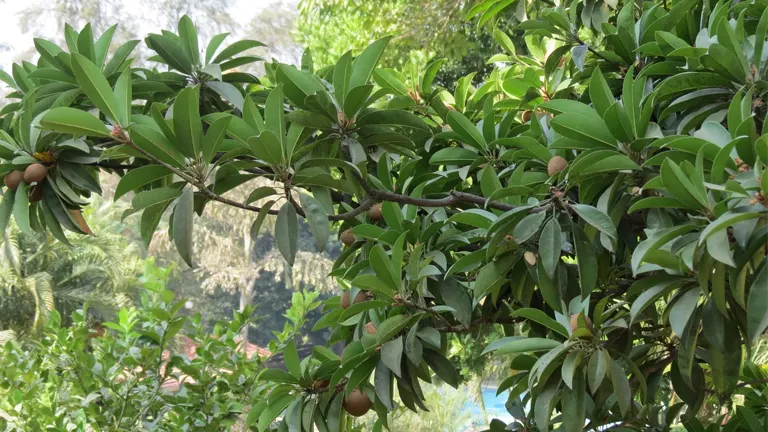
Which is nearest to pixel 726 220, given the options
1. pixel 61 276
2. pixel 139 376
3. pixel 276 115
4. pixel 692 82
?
pixel 692 82

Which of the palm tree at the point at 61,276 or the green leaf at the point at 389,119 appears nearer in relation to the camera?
the green leaf at the point at 389,119

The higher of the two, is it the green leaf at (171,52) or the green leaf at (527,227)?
the green leaf at (171,52)

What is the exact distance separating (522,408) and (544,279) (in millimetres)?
404

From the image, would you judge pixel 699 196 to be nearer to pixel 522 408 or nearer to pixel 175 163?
pixel 175 163

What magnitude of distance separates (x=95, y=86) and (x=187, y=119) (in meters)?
0.08

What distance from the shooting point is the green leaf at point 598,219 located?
65 cm

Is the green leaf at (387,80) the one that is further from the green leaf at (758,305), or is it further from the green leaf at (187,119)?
the green leaf at (758,305)

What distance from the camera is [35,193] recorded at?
2.80ft

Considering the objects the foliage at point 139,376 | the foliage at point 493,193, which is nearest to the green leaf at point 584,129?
the foliage at point 493,193

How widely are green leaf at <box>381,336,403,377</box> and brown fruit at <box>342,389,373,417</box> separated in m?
0.11

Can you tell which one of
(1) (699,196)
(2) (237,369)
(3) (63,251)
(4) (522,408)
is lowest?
(3) (63,251)

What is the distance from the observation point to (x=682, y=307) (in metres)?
0.63

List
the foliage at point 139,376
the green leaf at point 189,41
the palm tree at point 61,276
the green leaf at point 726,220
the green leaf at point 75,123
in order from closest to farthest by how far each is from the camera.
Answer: the green leaf at point 726,220 → the green leaf at point 75,123 → the green leaf at point 189,41 → the foliage at point 139,376 → the palm tree at point 61,276

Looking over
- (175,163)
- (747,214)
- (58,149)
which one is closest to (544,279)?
(747,214)
